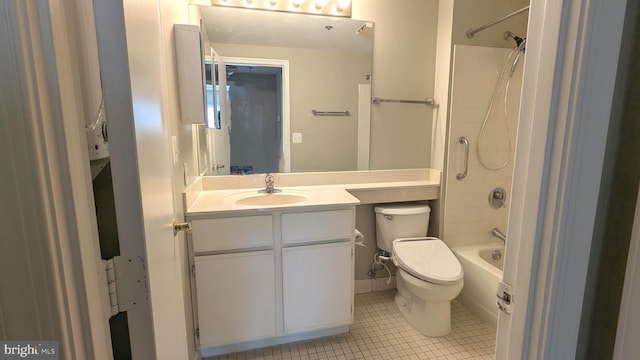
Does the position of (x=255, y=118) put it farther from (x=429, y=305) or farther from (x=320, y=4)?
(x=429, y=305)

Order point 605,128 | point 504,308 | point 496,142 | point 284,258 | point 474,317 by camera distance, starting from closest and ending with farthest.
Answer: point 605,128 < point 504,308 < point 284,258 < point 474,317 < point 496,142

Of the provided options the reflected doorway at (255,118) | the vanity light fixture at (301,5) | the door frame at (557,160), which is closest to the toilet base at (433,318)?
the reflected doorway at (255,118)

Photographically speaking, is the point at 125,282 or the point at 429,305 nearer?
the point at 125,282

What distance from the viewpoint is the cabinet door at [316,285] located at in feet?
5.71

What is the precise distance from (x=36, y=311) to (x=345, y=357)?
167 cm

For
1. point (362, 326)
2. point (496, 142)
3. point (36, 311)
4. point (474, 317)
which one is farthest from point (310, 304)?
point (496, 142)

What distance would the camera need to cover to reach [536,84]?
0.59 meters

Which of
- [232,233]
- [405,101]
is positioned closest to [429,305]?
[232,233]

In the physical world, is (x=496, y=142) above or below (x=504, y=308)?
above

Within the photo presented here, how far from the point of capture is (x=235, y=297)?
1.67 m

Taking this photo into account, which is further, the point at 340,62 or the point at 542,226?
the point at 340,62

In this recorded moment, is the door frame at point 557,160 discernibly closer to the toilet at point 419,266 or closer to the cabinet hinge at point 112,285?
the cabinet hinge at point 112,285

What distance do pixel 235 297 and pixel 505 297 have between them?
1.36 metres

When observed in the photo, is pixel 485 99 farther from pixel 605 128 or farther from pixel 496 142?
pixel 605 128
